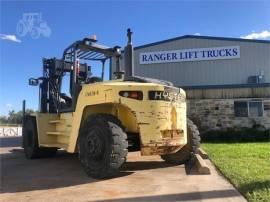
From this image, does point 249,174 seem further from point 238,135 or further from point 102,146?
point 238,135

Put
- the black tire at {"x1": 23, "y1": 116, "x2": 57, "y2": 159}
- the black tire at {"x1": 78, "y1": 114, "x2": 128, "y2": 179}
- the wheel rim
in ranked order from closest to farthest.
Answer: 1. the black tire at {"x1": 78, "y1": 114, "x2": 128, "y2": 179}
2. the wheel rim
3. the black tire at {"x1": 23, "y1": 116, "x2": 57, "y2": 159}

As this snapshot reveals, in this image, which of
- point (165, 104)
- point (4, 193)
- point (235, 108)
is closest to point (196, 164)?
point (165, 104)

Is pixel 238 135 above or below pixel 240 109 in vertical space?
below

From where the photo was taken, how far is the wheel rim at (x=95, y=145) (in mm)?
8211

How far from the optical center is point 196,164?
10023 mm

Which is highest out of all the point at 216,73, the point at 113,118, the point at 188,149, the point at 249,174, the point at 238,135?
the point at 216,73

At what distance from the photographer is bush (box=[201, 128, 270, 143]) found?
21438mm

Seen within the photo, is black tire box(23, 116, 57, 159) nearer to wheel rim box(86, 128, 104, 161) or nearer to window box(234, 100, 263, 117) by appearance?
wheel rim box(86, 128, 104, 161)

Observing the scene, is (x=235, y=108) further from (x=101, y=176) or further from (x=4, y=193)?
(x=4, y=193)

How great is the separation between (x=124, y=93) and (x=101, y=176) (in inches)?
64.5

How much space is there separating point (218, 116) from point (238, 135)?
5.45ft

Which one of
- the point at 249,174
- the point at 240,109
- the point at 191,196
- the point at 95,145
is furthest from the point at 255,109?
the point at 191,196

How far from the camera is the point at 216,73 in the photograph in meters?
26.2

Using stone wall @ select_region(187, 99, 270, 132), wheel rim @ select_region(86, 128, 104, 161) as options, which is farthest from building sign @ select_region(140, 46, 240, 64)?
wheel rim @ select_region(86, 128, 104, 161)
